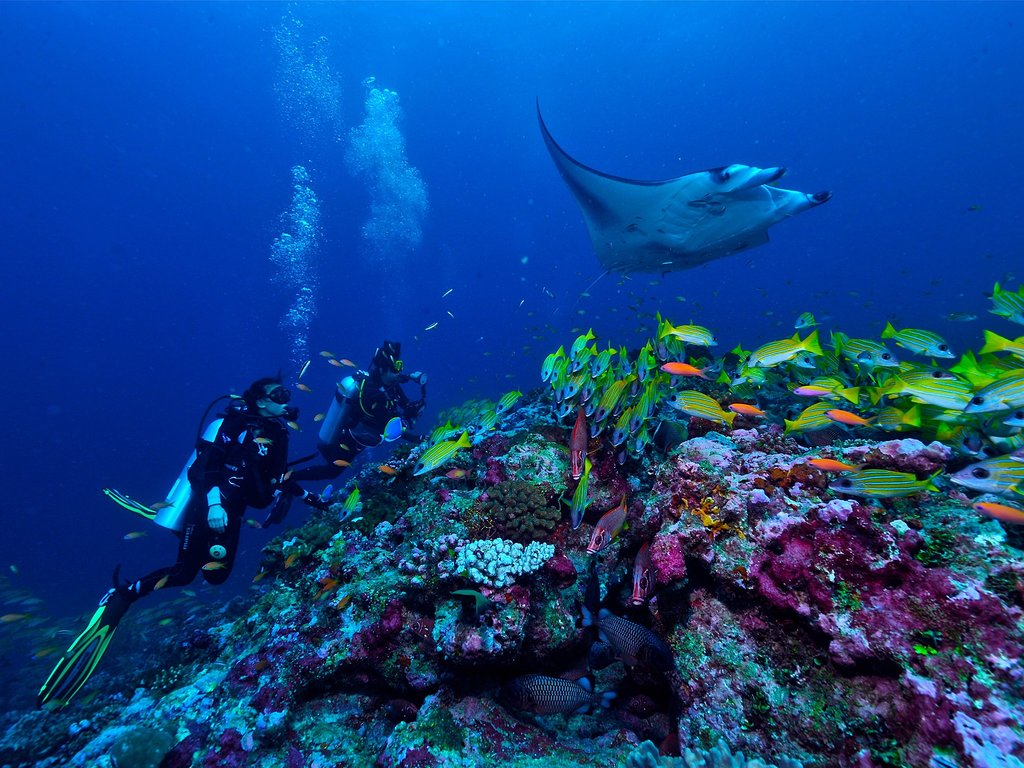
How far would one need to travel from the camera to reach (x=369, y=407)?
9172 millimetres

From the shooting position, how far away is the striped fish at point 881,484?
214 centimetres

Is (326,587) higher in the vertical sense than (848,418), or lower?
lower

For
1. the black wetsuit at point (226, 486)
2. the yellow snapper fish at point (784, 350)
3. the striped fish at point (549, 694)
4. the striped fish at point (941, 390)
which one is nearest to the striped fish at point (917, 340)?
the yellow snapper fish at point (784, 350)

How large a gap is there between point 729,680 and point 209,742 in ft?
13.3

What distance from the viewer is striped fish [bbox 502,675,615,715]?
3039 millimetres

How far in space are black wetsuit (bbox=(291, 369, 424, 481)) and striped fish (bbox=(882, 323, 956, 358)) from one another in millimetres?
7655

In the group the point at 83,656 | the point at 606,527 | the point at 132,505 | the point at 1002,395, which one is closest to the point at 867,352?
the point at 1002,395

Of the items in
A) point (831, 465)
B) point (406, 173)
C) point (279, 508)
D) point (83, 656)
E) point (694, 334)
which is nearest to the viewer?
point (831, 465)

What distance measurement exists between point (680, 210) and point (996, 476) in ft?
19.3

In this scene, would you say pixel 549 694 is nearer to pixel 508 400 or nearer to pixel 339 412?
pixel 508 400

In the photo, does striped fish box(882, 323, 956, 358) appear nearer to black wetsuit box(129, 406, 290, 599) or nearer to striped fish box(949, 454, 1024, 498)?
striped fish box(949, 454, 1024, 498)

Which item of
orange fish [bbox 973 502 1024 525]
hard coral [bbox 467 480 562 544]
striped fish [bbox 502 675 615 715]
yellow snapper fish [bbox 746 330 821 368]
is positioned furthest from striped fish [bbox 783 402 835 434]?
striped fish [bbox 502 675 615 715]

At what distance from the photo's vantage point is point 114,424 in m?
70.5

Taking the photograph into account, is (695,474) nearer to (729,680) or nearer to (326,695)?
(729,680)
